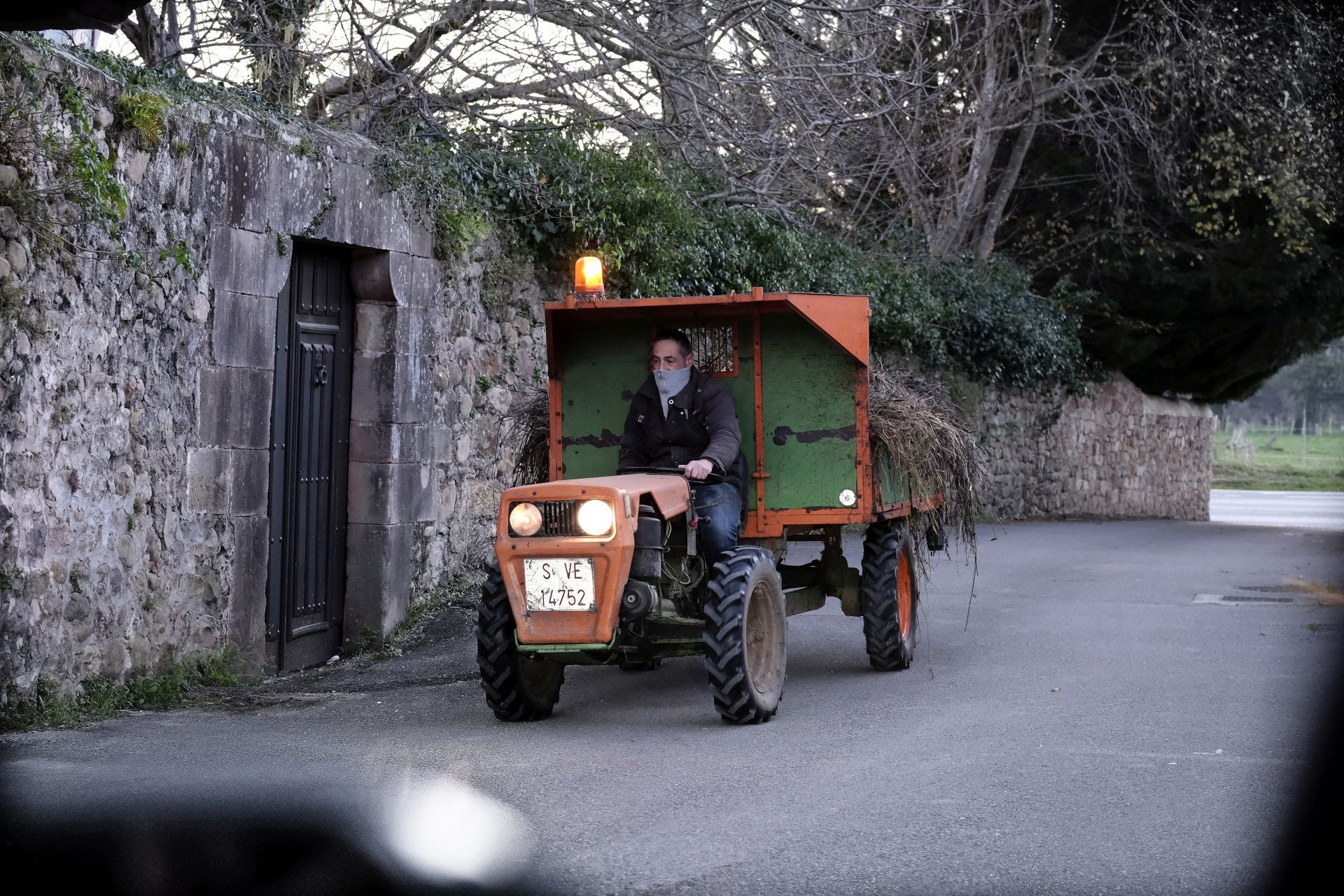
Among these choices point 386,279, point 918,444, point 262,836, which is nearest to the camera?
point 262,836

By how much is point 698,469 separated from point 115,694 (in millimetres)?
3087

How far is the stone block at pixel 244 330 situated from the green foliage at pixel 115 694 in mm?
1653

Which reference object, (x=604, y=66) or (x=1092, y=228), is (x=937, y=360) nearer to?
(x=1092, y=228)

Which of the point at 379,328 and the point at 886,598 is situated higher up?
the point at 379,328

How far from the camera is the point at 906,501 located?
8.78 m

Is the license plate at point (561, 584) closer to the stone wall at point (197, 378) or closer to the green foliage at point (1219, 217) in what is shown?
the stone wall at point (197, 378)

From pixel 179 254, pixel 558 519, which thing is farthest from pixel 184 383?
pixel 558 519

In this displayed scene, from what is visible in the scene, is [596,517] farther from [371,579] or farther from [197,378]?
[371,579]

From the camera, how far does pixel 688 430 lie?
7.75 metres

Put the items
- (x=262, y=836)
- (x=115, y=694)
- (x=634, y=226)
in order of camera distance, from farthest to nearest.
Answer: (x=634, y=226) → (x=115, y=694) → (x=262, y=836)

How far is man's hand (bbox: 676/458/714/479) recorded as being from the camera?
23.8 ft

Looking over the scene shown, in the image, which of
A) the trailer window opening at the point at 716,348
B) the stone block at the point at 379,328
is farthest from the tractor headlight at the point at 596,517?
the stone block at the point at 379,328

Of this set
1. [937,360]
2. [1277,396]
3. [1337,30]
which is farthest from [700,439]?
[1277,396]

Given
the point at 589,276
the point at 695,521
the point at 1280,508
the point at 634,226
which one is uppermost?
the point at 634,226
